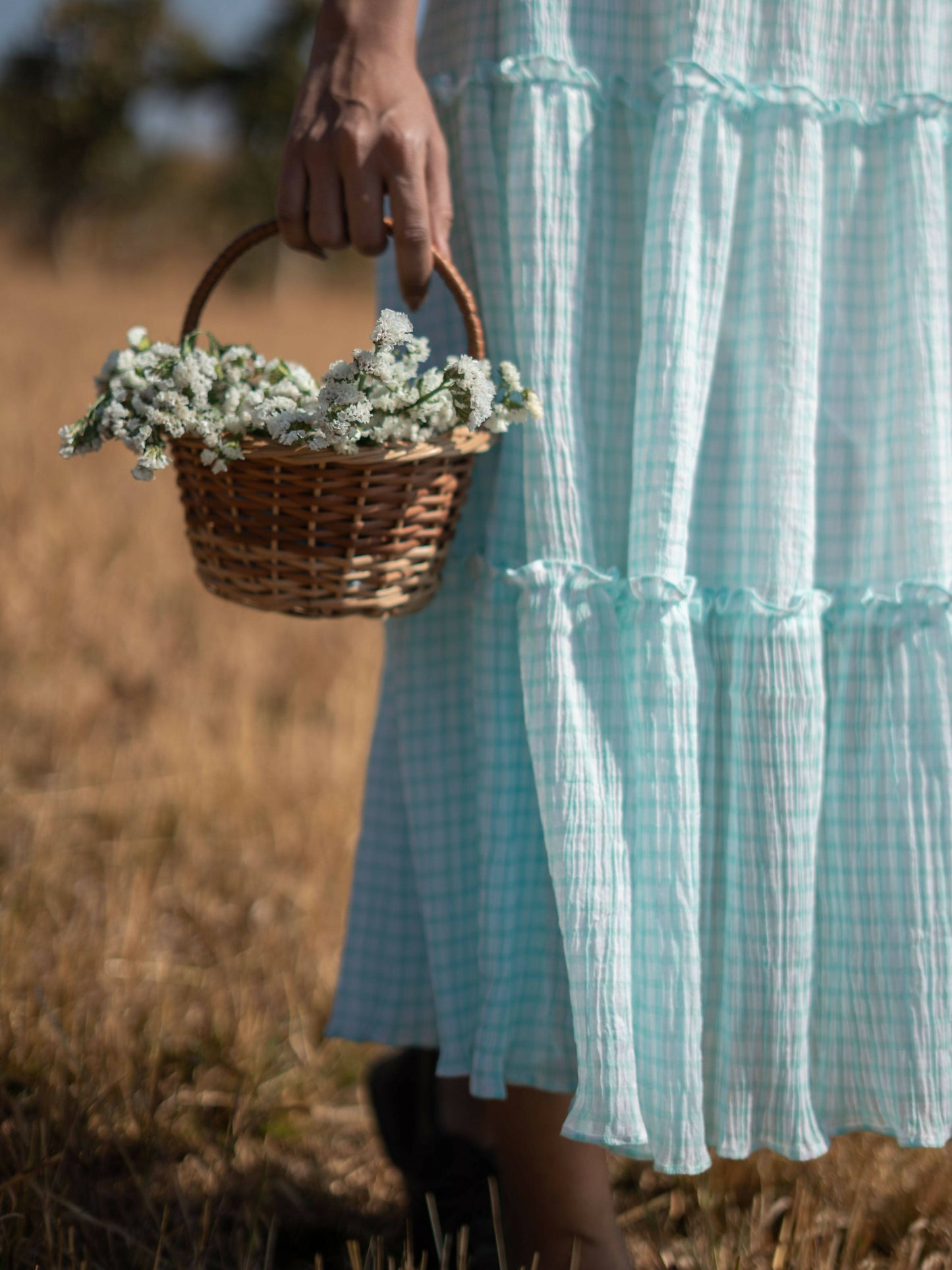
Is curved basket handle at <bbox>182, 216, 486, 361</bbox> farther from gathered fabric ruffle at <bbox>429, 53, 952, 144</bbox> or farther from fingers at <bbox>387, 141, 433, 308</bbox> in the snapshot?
gathered fabric ruffle at <bbox>429, 53, 952, 144</bbox>

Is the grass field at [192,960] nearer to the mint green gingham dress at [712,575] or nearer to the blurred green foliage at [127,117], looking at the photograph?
the mint green gingham dress at [712,575]

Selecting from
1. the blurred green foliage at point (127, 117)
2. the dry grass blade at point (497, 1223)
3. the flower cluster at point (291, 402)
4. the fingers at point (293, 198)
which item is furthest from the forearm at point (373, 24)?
the blurred green foliage at point (127, 117)

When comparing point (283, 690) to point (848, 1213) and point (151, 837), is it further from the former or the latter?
point (848, 1213)

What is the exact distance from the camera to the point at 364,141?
852mm

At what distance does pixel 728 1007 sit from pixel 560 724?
0.95 feet

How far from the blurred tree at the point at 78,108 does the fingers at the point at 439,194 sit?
19.7 metres

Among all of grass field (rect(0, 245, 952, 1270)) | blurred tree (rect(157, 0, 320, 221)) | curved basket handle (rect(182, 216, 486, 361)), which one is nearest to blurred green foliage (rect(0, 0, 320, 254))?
blurred tree (rect(157, 0, 320, 221))

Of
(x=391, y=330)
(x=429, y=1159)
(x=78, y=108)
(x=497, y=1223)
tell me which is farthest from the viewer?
(x=78, y=108)

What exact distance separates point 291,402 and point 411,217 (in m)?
0.18

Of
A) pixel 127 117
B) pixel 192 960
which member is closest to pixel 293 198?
pixel 192 960

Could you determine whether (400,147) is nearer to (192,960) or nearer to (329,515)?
(329,515)

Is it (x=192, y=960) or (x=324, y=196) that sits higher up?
(x=324, y=196)

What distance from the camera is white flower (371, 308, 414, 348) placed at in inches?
30.2

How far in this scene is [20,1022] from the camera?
1344mm
